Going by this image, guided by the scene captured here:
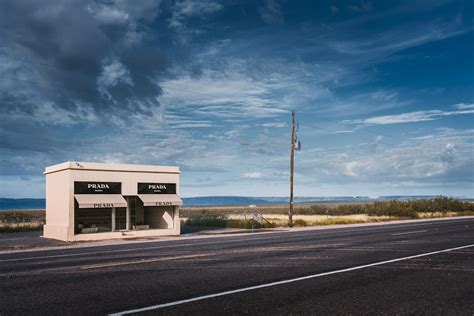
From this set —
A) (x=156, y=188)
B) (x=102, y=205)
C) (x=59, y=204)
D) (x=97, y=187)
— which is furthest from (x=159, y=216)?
(x=59, y=204)

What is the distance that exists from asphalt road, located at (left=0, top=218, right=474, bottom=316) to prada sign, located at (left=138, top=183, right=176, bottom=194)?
1235 centimetres

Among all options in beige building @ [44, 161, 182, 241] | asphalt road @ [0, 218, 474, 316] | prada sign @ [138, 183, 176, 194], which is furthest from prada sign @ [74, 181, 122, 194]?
asphalt road @ [0, 218, 474, 316]

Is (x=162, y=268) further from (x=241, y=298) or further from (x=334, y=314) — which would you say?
(x=334, y=314)

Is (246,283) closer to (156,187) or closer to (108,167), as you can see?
(108,167)

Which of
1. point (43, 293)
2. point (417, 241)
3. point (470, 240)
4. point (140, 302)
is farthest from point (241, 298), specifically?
point (470, 240)

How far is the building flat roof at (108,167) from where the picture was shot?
24.9m

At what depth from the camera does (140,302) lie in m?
7.73

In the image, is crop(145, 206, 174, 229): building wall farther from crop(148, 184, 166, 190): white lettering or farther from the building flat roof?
the building flat roof

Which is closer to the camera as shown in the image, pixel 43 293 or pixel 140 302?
pixel 140 302

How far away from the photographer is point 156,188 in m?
28.0

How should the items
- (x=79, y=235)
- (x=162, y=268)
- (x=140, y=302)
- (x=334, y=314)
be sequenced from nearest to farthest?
(x=334, y=314) < (x=140, y=302) < (x=162, y=268) < (x=79, y=235)

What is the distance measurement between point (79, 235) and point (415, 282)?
19598 millimetres

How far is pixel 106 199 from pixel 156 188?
3.52 metres

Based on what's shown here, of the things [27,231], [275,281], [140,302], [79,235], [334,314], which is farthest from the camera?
[27,231]
